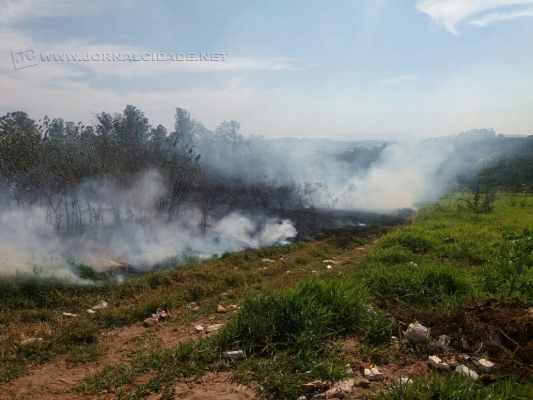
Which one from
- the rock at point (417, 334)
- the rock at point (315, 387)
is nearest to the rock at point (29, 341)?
the rock at point (315, 387)

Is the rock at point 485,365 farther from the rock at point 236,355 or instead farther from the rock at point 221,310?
the rock at point 221,310

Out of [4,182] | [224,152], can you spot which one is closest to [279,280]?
[4,182]

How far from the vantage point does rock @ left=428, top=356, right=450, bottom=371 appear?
3871 millimetres

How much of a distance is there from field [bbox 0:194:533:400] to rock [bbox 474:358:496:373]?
0.16ft

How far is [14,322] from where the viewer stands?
24.1ft

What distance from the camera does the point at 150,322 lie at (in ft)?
23.2

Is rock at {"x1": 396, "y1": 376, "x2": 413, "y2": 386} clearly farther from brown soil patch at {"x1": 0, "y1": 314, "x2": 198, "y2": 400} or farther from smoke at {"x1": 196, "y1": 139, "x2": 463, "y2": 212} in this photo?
smoke at {"x1": 196, "y1": 139, "x2": 463, "y2": 212}

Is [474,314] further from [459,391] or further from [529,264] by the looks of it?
[529,264]

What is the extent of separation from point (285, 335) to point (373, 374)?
1160 mm

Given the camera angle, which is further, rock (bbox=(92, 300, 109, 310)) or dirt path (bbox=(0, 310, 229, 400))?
rock (bbox=(92, 300, 109, 310))

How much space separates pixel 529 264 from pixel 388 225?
12.6 metres

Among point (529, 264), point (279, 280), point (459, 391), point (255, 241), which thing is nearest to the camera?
point (459, 391)

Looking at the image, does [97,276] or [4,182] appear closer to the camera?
[97,276]

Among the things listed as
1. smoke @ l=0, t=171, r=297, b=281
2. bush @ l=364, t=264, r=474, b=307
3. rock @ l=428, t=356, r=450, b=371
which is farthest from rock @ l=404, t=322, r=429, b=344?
smoke @ l=0, t=171, r=297, b=281
